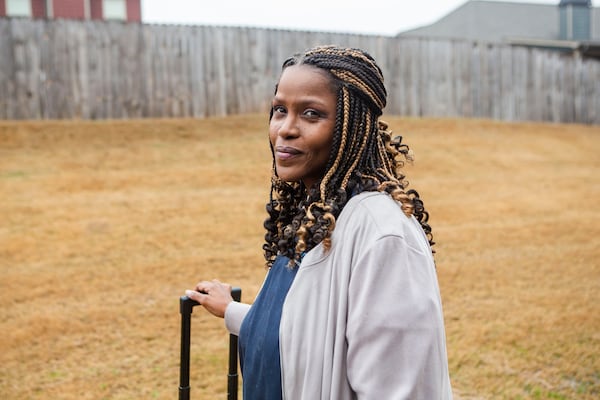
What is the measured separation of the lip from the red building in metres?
20.0

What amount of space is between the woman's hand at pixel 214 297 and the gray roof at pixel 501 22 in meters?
26.1

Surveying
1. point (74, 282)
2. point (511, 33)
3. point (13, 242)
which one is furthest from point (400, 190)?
point (511, 33)

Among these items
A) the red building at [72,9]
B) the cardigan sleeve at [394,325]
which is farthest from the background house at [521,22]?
the cardigan sleeve at [394,325]

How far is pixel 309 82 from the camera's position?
1801mm

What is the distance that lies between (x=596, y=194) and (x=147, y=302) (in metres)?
7.93

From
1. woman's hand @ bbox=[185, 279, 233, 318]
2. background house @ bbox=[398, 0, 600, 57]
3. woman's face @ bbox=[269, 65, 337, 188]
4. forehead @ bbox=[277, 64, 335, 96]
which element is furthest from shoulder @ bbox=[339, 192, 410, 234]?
background house @ bbox=[398, 0, 600, 57]

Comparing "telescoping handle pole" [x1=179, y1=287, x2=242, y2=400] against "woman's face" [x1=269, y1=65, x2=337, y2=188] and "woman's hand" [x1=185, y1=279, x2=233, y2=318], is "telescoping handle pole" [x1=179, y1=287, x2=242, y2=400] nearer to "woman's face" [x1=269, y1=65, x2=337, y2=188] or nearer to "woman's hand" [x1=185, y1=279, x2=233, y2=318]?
"woman's hand" [x1=185, y1=279, x2=233, y2=318]

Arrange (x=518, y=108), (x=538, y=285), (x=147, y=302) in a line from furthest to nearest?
(x=518, y=108) → (x=538, y=285) → (x=147, y=302)

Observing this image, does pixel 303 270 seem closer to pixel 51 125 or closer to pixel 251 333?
pixel 251 333

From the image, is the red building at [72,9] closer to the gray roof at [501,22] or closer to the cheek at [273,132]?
the gray roof at [501,22]

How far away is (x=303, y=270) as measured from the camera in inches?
67.6

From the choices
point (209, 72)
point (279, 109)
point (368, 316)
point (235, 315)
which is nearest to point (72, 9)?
point (209, 72)

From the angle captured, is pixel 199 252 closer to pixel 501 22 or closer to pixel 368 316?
pixel 368 316

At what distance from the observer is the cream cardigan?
1524 mm
